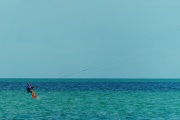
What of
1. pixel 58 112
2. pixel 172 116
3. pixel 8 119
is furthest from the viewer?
pixel 58 112

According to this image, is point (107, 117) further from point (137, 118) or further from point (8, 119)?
point (8, 119)

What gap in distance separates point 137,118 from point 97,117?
351 cm

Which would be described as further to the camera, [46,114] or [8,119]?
[46,114]

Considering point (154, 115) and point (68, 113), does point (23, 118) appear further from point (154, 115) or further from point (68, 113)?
point (154, 115)

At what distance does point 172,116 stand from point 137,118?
393 cm

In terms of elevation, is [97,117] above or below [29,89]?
below

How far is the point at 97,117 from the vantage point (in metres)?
39.7

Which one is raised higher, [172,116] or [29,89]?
[29,89]

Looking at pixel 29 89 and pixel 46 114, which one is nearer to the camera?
pixel 29 89

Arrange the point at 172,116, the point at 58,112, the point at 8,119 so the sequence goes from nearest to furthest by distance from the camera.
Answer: the point at 8,119 → the point at 172,116 → the point at 58,112

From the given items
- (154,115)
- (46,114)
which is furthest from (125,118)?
(46,114)

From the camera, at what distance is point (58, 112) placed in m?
44.2

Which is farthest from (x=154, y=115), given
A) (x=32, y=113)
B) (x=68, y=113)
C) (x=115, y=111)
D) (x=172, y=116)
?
(x=32, y=113)

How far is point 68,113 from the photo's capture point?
42969mm
